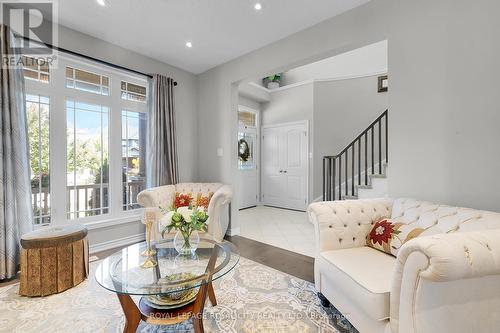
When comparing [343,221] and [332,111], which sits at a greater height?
[332,111]

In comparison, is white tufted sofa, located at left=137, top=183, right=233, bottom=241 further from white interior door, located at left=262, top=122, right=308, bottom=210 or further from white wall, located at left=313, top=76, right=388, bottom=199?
white wall, located at left=313, top=76, right=388, bottom=199

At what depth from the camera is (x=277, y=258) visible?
113 inches

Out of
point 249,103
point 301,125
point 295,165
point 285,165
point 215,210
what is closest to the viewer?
point 215,210

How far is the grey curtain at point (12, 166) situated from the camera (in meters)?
2.29

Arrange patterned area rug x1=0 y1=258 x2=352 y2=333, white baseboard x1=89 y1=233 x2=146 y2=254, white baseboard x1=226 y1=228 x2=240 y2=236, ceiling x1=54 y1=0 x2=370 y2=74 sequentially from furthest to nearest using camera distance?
white baseboard x1=226 y1=228 x2=240 y2=236, white baseboard x1=89 y1=233 x2=146 y2=254, ceiling x1=54 y1=0 x2=370 y2=74, patterned area rug x1=0 y1=258 x2=352 y2=333

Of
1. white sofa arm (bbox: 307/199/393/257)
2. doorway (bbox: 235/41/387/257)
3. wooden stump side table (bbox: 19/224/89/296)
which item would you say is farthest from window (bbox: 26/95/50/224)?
white sofa arm (bbox: 307/199/393/257)

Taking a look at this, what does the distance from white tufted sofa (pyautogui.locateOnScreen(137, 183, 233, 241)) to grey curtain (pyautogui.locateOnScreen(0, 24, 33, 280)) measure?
1.11m

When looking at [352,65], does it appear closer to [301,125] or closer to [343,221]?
[301,125]

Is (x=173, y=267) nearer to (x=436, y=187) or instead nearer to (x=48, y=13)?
(x=436, y=187)

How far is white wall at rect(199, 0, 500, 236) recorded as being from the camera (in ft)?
5.87

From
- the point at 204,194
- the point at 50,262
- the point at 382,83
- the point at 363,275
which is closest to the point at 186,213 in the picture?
the point at 363,275

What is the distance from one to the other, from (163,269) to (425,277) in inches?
60.2

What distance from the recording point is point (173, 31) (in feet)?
9.55

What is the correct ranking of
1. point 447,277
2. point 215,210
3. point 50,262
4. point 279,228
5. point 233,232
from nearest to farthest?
point 447,277
point 50,262
point 215,210
point 233,232
point 279,228
